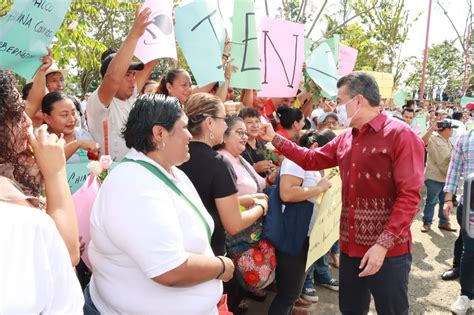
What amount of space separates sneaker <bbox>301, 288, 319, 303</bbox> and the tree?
41902 millimetres

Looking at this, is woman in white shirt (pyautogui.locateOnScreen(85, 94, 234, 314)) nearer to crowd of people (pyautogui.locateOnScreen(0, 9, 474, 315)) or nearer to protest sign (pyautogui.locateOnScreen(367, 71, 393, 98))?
crowd of people (pyautogui.locateOnScreen(0, 9, 474, 315))

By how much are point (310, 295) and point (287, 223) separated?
4.48 feet

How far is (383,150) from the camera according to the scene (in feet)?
8.21

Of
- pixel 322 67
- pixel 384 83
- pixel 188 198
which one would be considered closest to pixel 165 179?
pixel 188 198

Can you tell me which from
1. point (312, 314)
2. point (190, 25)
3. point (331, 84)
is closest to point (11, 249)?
point (190, 25)

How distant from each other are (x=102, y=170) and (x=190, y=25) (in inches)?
66.2

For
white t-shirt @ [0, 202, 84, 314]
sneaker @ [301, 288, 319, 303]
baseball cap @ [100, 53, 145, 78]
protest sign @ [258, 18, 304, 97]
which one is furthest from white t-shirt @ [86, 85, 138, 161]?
sneaker @ [301, 288, 319, 303]

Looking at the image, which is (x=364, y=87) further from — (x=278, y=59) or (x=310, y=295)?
(x=310, y=295)

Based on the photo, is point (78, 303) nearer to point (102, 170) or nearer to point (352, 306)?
point (102, 170)

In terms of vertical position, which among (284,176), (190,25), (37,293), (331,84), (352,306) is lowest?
(352,306)

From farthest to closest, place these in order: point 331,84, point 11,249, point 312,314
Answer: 1. point 331,84
2. point 312,314
3. point 11,249

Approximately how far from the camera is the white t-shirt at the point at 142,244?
1.47 m

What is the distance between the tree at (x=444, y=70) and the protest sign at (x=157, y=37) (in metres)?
42.8

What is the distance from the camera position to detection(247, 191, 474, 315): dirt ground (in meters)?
3.92
